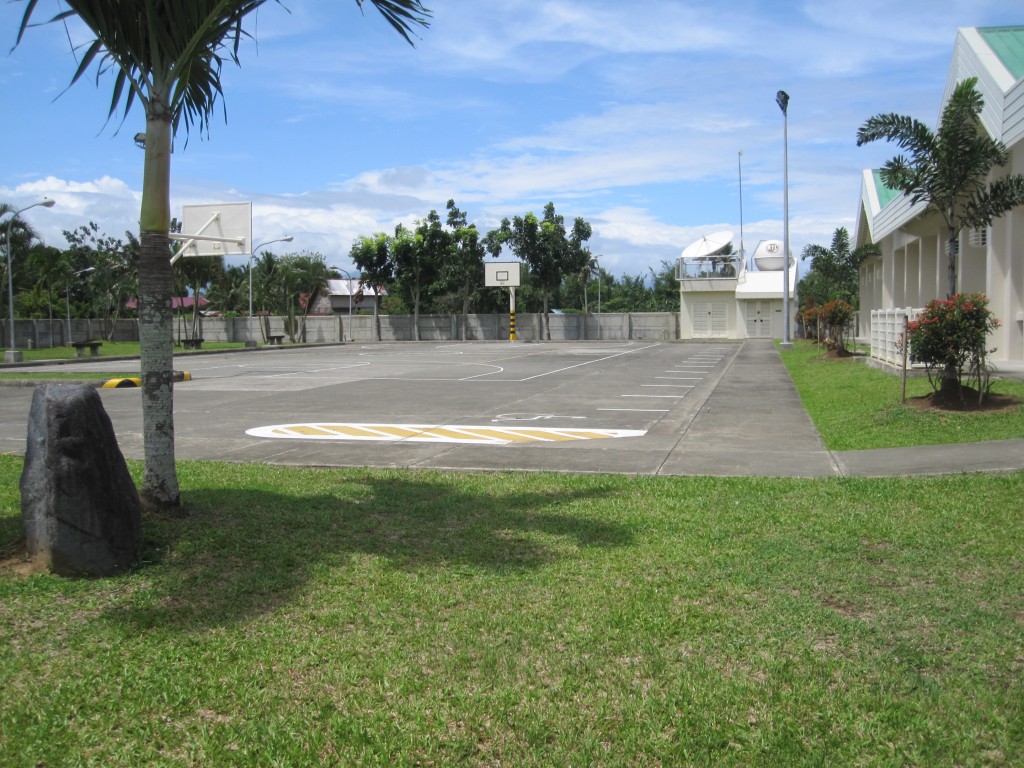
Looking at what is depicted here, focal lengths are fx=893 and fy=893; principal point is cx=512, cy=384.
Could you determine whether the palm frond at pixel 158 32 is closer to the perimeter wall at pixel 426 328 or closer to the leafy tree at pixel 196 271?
the leafy tree at pixel 196 271

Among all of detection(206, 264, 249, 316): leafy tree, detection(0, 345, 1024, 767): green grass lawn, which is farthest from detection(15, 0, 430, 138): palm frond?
detection(206, 264, 249, 316): leafy tree

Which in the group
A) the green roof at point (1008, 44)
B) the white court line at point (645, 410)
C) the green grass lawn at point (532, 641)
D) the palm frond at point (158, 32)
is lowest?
the green grass lawn at point (532, 641)

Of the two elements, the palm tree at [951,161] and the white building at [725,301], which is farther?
the white building at [725,301]

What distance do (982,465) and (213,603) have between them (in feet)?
24.9

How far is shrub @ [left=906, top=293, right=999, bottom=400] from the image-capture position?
43.2 feet

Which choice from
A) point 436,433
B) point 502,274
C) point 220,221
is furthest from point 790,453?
point 502,274

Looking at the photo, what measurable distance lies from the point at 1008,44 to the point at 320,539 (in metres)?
23.2

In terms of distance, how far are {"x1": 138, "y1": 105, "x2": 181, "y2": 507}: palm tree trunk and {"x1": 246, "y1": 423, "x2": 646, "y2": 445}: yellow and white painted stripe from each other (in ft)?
19.2

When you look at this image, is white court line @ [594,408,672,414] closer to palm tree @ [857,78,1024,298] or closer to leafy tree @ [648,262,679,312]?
palm tree @ [857,78,1024,298]

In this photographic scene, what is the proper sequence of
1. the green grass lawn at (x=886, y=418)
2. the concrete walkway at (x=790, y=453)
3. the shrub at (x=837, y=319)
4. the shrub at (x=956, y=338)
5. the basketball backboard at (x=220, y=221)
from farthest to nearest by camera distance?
the basketball backboard at (x=220, y=221)
the shrub at (x=837, y=319)
the shrub at (x=956, y=338)
the green grass lawn at (x=886, y=418)
the concrete walkway at (x=790, y=453)

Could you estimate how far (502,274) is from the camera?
2415 inches

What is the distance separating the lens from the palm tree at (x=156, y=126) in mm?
6551

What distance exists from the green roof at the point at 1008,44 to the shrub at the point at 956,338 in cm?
1005

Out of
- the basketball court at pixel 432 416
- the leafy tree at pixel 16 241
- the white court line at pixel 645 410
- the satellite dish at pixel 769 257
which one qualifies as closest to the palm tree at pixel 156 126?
the basketball court at pixel 432 416
